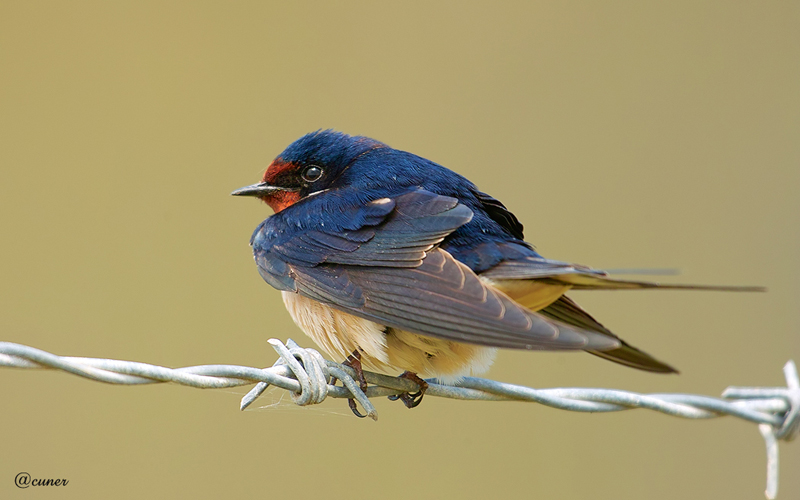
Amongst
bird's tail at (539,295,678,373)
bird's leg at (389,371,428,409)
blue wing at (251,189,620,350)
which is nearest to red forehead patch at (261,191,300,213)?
blue wing at (251,189,620,350)

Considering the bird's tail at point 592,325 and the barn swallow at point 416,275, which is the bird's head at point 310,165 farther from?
the bird's tail at point 592,325

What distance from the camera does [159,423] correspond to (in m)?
3.21

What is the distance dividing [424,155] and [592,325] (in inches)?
87.7

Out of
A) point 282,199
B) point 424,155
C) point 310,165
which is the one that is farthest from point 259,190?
point 424,155

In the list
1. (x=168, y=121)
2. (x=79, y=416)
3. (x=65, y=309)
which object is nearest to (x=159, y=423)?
(x=79, y=416)

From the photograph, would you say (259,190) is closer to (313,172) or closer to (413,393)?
(313,172)

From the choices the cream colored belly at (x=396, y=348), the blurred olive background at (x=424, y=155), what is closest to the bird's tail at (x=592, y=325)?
the cream colored belly at (x=396, y=348)

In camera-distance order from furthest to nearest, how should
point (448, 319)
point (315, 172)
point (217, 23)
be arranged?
1. point (217, 23)
2. point (315, 172)
3. point (448, 319)

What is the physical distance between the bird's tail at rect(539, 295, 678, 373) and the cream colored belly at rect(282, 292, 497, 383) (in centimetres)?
20

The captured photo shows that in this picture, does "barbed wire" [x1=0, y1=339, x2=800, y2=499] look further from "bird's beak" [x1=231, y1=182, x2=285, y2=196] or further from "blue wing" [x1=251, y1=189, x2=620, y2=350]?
"bird's beak" [x1=231, y1=182, x2=285, y2=196]

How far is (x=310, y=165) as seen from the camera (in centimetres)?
240

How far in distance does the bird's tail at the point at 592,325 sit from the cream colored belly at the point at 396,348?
7.7 inches

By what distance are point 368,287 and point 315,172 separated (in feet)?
2.24

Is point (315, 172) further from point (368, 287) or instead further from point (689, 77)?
point (689, 77)
